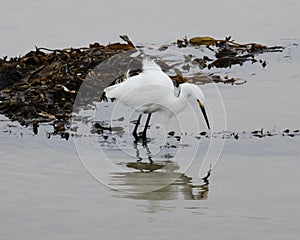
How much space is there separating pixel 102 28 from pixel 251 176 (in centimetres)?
657

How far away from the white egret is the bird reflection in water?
2.41 feet

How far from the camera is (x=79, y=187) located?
6637 mm

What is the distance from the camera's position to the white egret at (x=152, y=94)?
26.2 feet

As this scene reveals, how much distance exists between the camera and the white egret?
799 centimetres

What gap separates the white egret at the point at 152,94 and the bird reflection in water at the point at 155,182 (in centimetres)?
73

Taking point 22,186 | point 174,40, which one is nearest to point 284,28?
point 174,40

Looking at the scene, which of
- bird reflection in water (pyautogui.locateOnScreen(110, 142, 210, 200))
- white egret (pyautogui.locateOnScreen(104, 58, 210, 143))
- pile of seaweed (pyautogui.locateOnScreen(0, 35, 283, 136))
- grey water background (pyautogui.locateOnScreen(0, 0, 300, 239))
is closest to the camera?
grey water background (pyautogui.locateOnScreen(0, 0, 300, 239))

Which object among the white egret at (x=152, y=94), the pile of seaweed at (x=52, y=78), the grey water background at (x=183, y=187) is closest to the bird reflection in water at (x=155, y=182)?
the grey water background at (x=183, y=187)

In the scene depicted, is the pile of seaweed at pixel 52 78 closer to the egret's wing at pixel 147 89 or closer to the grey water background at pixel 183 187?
the grey water background at pixel 183 187

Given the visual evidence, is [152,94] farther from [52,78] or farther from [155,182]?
[52,78]

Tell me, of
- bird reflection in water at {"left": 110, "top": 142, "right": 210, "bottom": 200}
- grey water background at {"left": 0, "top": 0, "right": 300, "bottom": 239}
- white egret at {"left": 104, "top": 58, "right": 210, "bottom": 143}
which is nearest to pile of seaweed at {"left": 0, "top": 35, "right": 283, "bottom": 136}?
grey water background at {"left": 0, "top": 0, "right": 300, "bottom": 239}

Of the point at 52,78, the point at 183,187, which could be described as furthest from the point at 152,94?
the point at 52,78

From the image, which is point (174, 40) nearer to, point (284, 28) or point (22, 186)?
point (284, 28)

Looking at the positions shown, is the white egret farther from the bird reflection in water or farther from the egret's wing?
the bird reflection in water
